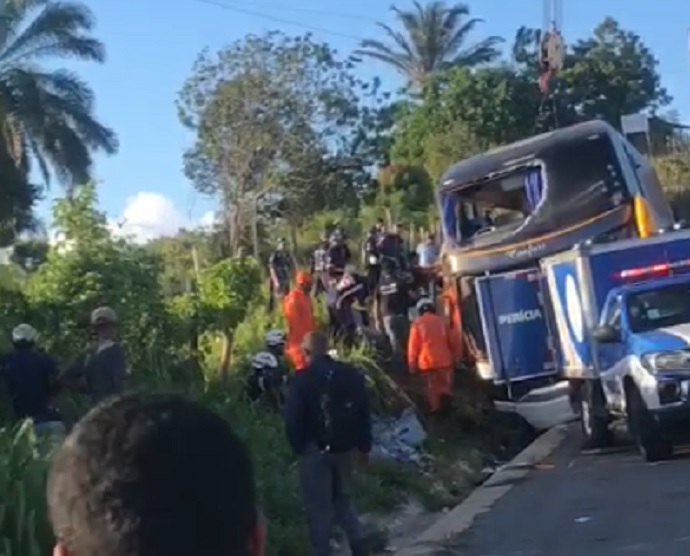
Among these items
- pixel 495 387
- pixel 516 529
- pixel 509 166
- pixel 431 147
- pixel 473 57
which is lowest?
pixel 516 529

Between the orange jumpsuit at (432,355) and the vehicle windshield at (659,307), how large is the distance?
351 centimetres

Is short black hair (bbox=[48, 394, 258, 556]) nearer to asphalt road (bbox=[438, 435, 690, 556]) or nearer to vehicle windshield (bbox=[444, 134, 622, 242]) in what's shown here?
asphalt road (bbox=[438, 435, 690, 556])

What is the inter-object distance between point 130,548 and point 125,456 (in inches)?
5.8

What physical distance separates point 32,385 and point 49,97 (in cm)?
2428

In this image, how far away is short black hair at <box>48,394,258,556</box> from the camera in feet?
8.12

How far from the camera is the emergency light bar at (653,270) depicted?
19.1m

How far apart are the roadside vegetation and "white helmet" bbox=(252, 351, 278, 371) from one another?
1.14 feet

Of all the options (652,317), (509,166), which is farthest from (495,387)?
(652,317)

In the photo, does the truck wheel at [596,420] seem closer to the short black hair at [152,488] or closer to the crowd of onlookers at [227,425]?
the crowd of onlookers at [227,425]

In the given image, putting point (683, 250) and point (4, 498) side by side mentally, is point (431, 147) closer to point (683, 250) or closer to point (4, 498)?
point (683, 250)

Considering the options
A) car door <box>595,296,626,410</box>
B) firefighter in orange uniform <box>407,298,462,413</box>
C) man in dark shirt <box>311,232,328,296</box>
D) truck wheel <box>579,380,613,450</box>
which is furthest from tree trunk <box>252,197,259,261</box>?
car door <box>595,296,626,410</box>

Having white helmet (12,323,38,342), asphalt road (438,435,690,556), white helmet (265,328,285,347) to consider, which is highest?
white helmet (265,328,285,347)

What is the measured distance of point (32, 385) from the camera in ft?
42.6

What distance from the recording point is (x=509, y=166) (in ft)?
79.0
